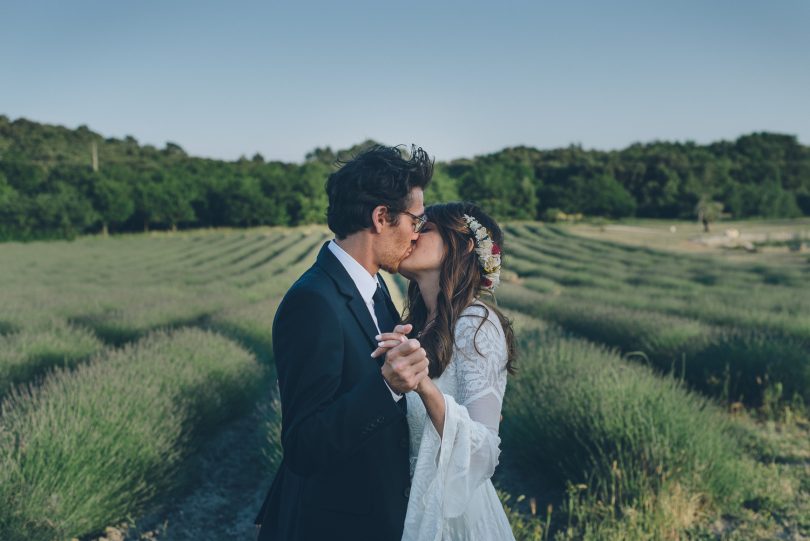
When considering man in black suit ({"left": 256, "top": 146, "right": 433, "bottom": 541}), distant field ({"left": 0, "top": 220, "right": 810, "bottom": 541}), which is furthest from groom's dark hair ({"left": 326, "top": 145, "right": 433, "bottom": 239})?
distant field ({"left": 0, "top": 220, "right": 810, "bottom": 541})

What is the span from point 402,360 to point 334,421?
0.82 feet

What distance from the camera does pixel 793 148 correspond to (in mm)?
79062

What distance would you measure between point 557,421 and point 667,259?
78.3 feet

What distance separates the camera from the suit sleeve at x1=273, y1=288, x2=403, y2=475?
154cm

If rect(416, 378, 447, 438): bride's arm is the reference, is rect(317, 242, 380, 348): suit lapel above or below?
above

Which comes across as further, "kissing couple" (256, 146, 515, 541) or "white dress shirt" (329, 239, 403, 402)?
"white dress shirt" (329, 239, 403, 402)

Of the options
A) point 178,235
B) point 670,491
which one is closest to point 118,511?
point 670,491

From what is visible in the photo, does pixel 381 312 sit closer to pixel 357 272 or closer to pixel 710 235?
pixel 357 272

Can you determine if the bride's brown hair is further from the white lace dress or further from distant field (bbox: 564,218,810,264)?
distant field (bbox: 564,218,810,264)

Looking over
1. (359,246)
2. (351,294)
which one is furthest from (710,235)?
(351,294)

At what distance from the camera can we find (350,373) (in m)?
1.72

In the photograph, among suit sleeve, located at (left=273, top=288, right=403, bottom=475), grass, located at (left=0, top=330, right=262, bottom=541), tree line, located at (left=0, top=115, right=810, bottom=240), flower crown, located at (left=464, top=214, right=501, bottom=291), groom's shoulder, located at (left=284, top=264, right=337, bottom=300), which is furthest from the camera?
tree line, located at (left=0, top=115, right=810, bottom=240)

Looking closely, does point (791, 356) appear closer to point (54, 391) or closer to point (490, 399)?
point (490, 399)

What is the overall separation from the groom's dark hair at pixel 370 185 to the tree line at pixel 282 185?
4964 cm
